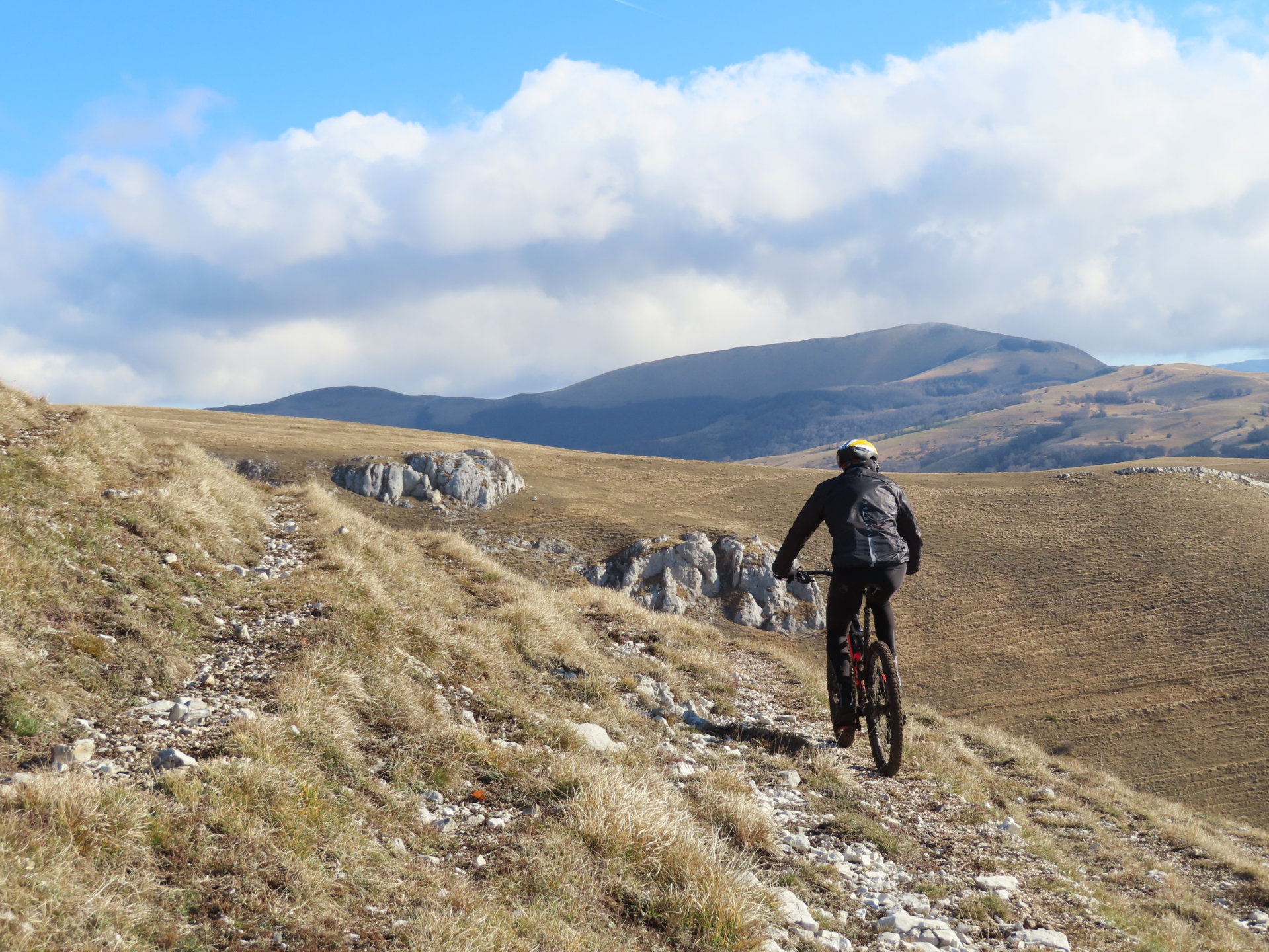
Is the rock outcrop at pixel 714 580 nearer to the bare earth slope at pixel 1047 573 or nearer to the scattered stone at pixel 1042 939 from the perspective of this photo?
the bare earth slope at pixel 1047 573

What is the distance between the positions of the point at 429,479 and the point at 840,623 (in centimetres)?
4525

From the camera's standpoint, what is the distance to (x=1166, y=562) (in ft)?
173

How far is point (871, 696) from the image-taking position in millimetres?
8797

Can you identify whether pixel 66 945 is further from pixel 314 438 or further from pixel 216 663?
pixel 314 438

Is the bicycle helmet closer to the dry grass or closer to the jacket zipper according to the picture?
the jacket zipper

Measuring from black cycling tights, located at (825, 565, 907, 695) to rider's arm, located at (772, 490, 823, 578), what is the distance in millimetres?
534

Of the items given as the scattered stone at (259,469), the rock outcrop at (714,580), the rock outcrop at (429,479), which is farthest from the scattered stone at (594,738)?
the scattered stone at (259,469)

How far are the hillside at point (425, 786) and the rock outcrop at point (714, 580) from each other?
2947 cm

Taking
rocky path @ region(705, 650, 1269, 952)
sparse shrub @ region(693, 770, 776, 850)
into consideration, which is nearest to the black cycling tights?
rocky path @ region(705, 650, 1269, 952)

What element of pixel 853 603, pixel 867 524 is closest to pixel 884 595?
pixel 853 603

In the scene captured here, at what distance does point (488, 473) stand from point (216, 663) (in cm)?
4573

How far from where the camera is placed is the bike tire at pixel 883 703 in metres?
8.34

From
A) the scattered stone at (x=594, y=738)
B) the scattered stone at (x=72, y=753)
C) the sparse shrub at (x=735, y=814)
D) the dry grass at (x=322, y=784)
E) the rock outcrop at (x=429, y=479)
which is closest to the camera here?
the dry grass at (x=322, y=784)

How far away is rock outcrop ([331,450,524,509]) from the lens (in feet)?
160
